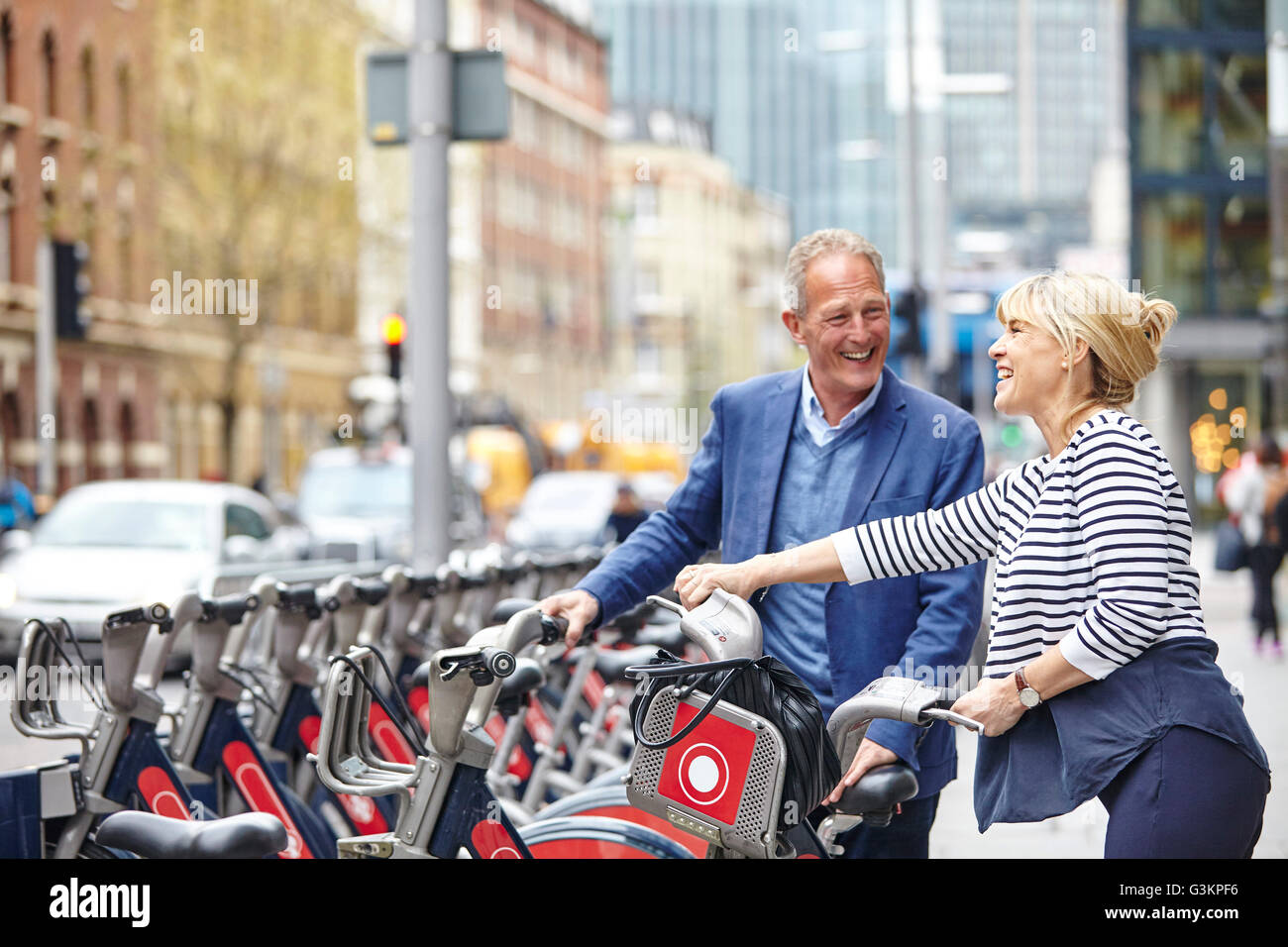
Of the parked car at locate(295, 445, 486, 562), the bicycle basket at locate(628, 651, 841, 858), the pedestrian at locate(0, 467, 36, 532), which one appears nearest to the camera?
the bicycle basket at locate(628, 651, 841, 858)

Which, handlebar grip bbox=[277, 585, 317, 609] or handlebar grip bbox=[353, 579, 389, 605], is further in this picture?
handlebar grip bbox=[353, 579, 389, 605]

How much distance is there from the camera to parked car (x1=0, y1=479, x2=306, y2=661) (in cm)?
1424

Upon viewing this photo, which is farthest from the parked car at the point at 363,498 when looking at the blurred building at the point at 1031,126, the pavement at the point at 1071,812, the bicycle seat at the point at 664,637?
the blurred building at the point at 1031,126

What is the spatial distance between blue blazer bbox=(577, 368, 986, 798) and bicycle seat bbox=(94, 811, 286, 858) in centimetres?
83

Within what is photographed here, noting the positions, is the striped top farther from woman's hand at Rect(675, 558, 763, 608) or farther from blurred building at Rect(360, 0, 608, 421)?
blurred building at Rect(360, 0, 608, 421)

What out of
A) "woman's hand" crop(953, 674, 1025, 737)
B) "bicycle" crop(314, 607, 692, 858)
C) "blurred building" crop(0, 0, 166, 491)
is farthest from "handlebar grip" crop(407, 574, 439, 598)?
"blurred building" crop(0, 0, 166, 491)

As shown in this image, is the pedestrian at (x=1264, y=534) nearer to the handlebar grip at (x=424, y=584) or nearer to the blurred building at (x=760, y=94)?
the handlebar grip at (x=424, y=584)

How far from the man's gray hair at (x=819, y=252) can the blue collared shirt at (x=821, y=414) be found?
15 centimetres

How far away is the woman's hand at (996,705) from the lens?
2.82 metres

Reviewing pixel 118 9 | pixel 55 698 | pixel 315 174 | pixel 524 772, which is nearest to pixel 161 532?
pixel 524 772

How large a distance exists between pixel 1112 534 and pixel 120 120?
36143 millimetres

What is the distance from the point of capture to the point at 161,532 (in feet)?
50.4

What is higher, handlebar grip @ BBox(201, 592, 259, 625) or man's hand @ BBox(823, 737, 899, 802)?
handlebar grip @ BBox(201, 592, 259, 625)

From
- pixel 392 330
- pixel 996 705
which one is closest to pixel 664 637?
pixel 996 705
